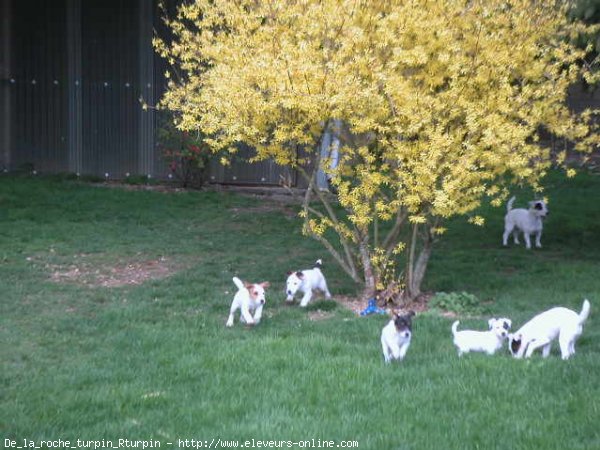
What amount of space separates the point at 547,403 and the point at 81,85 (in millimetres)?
15874

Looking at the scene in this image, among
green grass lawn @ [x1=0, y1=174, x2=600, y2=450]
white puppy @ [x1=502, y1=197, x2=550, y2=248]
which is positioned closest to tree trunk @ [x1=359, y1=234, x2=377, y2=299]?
green grass lawn @ [x1=0, y1=174, x2=600, y2=450]

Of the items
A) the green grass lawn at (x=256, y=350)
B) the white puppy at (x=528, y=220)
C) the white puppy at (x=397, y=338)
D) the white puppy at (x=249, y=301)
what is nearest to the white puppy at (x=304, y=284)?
the green grass lawn at (x=256, y=350)

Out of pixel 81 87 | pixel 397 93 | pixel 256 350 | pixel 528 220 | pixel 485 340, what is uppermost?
pixel 81 87

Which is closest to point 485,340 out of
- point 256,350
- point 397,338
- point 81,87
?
point 397,338

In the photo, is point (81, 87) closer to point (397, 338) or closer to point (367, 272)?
point (367, 272)

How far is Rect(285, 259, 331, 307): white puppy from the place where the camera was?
9430 millimetres

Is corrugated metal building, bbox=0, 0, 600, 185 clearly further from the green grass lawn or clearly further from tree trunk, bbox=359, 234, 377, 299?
tree trunk, bbox=359, 234, 377, 299

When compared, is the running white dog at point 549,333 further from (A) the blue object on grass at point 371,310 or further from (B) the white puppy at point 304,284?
(B) the white puppy at point 304,284

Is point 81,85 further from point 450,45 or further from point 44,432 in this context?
point 44,432

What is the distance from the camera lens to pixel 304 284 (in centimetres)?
954

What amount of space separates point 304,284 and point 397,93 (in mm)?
2137

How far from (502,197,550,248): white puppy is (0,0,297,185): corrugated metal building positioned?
7680 mm

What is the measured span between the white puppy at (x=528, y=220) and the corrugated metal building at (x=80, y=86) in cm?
768

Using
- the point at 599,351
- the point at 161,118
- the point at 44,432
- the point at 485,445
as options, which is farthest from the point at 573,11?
the point at 161,118
